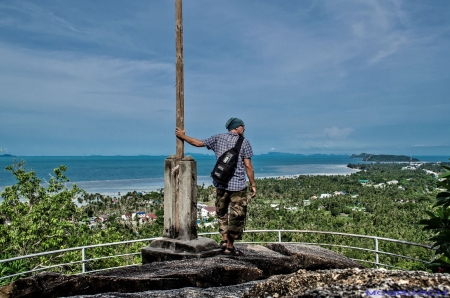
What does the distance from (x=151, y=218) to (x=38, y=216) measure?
30.4m

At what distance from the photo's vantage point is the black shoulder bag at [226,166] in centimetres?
623

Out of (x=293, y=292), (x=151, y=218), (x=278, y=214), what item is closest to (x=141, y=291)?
(x=293, y=292)

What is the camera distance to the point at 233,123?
6.49m

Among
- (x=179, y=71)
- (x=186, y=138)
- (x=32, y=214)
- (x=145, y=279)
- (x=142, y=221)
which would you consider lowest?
(x=142, y=221)

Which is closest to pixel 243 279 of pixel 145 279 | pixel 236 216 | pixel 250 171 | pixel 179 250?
pixel 145 279

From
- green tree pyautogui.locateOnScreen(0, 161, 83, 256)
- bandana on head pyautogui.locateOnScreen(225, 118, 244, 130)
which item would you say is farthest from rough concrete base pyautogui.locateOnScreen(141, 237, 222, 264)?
green tree pyautogui.locateOnScreen(0, 161, 83, 256)

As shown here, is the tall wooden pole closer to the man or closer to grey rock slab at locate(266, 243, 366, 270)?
the man

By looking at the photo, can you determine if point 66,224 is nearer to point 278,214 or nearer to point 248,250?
point 248,250

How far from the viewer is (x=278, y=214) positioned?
54.7 metres

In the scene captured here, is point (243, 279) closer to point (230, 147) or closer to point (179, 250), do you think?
point (179, 250)

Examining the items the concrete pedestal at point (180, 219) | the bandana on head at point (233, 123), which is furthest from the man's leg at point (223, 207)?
the bandana on head at point (233, 123)

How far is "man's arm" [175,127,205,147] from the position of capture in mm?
6566

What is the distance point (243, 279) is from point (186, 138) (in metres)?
2.54

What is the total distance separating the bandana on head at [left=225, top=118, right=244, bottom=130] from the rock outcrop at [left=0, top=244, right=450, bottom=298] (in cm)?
199
